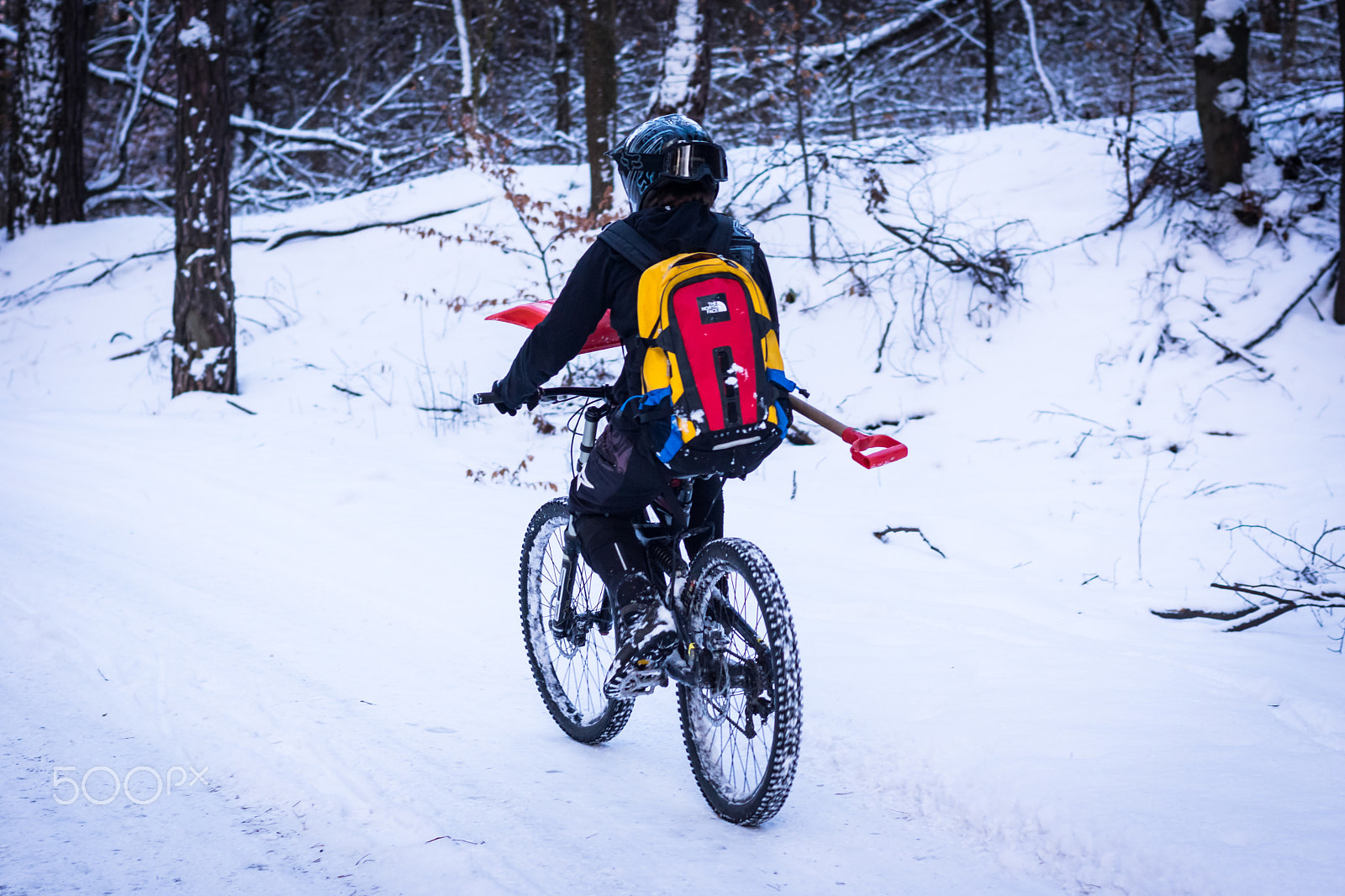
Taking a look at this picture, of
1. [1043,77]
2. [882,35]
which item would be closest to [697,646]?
[1043,77]

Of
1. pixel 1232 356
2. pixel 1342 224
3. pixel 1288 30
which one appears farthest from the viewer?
pixel 1288 30

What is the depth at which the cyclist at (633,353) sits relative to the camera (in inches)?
102

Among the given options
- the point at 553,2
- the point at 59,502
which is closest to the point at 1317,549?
the point at 59,502

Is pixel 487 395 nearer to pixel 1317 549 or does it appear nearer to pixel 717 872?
pixel 717 872

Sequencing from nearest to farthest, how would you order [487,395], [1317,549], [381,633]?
[487,395], [381,633], [1317,549]

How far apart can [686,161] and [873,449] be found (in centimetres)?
99

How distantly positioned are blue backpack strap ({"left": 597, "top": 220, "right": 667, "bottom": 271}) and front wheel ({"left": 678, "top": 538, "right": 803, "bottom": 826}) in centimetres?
84

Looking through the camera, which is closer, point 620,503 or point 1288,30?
point 620,503

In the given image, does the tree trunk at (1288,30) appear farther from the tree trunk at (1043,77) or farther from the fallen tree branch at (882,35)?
the fallen tree branch at (882,35)

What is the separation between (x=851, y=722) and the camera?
326 cm

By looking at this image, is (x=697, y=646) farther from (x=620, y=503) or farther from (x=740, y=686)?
(x=620, y=503)

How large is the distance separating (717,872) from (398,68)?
840 inches

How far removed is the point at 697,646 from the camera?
8.90ft

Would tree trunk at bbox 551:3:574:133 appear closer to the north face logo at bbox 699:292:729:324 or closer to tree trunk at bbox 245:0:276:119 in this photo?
tree trunk at bbox 245:0:276:119
